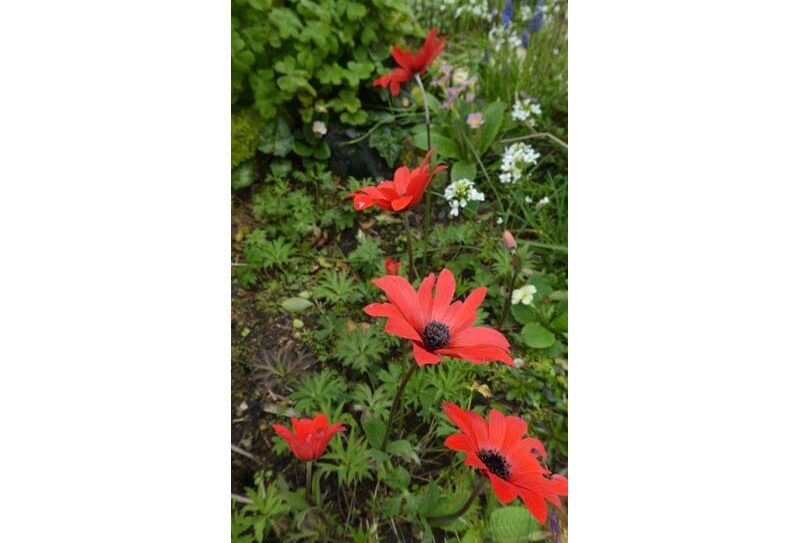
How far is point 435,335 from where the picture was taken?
3.06ft

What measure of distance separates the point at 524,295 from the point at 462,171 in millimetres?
469

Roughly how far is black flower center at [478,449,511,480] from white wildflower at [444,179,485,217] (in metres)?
→ 0.72

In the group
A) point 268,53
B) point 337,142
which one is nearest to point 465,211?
point 337,142

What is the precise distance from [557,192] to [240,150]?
857 mm

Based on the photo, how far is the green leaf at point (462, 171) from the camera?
1685mm

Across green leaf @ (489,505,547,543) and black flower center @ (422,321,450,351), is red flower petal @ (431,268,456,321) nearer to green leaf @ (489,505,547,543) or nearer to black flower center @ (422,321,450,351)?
black flower center @ (422,321,450,351)

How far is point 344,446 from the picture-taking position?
44.8 inches

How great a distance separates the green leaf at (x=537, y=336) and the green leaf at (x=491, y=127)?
0.59 meters

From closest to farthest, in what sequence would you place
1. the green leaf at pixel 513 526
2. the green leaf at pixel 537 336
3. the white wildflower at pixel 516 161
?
the green leaf at pixel 513 526 → the green leaf at pixel 537 336 → the white wildflower at pixel 516 161

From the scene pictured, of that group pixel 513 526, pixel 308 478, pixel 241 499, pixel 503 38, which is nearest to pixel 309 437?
pixel 308 478

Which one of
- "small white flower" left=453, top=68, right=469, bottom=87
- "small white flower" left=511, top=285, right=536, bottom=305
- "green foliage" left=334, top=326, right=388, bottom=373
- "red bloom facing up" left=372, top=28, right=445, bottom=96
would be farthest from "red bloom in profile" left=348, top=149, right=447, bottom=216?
"small white flower" left=453, top=68, right=469, bottom=87

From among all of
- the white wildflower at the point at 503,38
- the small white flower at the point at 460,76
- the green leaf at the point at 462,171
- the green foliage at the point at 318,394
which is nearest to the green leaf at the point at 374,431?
the green foliage at the point at 318,394

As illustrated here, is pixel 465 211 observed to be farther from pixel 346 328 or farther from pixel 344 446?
pixel 344 446

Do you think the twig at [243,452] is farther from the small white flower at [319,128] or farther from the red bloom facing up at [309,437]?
the small white flower at [319,128]
